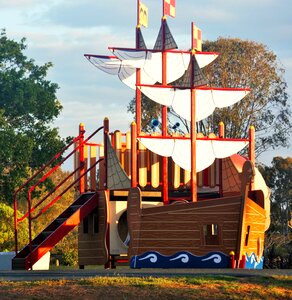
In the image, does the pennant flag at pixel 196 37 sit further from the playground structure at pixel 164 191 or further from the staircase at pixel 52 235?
the staircase at pixel 52 235

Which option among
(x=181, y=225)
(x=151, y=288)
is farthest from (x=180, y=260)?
(x=151, y=288)

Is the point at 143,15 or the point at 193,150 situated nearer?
the point at 193,150

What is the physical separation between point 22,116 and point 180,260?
24592mm

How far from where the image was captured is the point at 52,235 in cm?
3431

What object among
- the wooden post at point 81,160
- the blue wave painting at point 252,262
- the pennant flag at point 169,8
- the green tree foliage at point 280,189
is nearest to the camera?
the blue wave painting at point 252,262

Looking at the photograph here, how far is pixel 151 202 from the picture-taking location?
34.8m

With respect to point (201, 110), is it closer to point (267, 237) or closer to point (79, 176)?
point (79, 176)

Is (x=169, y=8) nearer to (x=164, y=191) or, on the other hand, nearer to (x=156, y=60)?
(x=156, y=60)

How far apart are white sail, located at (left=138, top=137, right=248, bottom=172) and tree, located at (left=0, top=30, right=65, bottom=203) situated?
1861cm

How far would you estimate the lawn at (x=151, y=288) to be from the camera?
19828 mm

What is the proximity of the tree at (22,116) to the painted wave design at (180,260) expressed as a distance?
1996 centimetres

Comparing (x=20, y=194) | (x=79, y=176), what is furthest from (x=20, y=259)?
(x=20, y=194)

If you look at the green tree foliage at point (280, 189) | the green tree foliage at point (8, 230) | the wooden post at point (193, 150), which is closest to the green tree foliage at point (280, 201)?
the green tree foliage at point (280, 189)

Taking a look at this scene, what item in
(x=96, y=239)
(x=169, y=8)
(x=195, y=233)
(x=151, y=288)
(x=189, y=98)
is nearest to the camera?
(x=151, y=288)
